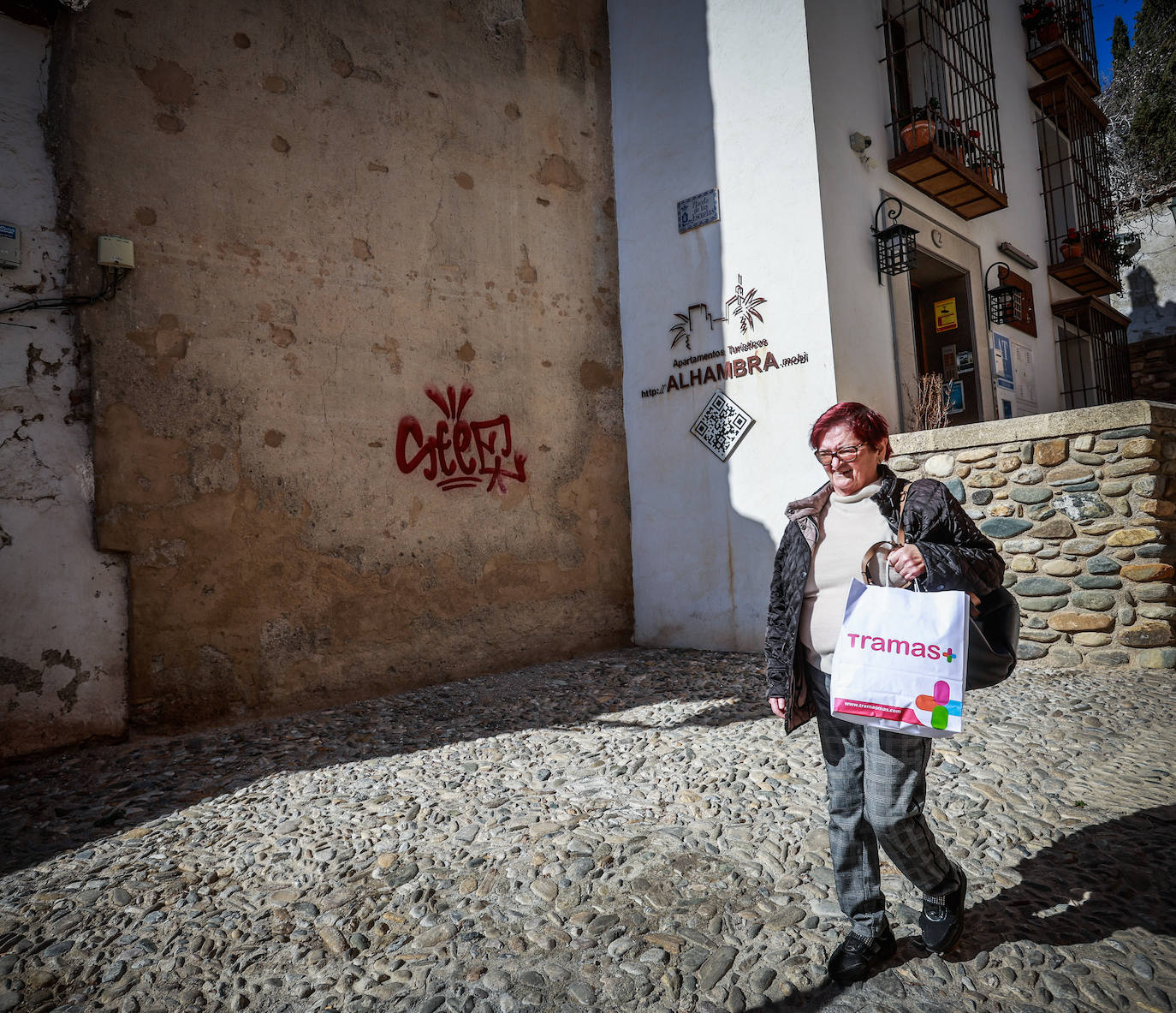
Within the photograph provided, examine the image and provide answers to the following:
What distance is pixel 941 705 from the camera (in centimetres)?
171

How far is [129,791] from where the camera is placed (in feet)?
11.4

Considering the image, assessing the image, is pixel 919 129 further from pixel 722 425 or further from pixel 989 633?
pixel 989 633

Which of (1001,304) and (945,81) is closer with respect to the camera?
(945,81)

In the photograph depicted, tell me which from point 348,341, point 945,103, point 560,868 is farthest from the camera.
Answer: point 945,103

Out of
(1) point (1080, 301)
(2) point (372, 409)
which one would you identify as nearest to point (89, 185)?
(2) point (372, 409)

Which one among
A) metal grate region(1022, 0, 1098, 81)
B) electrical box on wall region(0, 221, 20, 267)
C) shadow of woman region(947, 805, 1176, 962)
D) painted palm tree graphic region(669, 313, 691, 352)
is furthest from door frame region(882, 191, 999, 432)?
electrical box on wall region(0, 221, 20, 267)

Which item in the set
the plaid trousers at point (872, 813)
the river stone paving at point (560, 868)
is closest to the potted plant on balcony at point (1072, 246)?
the river stone paving at point (560, 868)

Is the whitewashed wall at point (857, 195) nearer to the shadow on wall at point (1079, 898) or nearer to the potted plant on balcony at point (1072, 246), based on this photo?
the potted plant on balcony at point (1072, 246)

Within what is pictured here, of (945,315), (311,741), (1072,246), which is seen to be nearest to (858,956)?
(311,741)

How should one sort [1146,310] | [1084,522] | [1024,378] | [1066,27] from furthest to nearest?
1. [1146,310]
2. [1066,27]
3. [1024,378]
4. [1084,522]

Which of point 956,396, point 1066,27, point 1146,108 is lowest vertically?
point 956,396

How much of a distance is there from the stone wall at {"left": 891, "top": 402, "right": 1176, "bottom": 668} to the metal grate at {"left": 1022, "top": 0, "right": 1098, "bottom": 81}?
674cm

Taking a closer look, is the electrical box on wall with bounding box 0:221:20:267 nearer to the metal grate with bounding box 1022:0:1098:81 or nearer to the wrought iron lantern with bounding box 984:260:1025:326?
the wrought iron lantern with bounding box 984:260:1025:326

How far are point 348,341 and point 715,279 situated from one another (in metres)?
3.03
